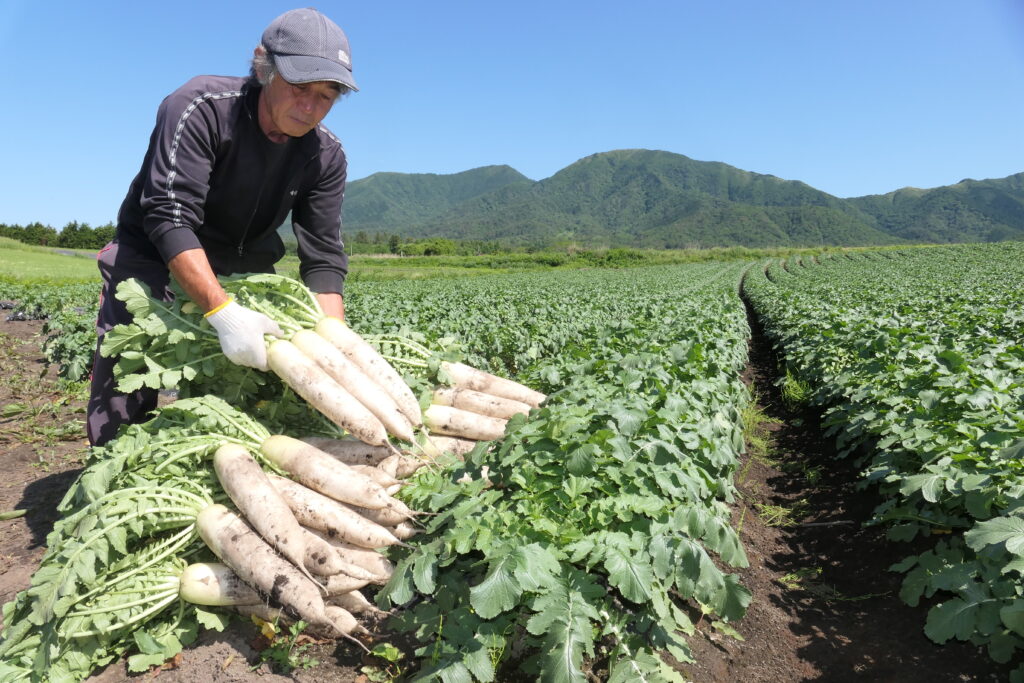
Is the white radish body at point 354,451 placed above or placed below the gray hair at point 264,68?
below

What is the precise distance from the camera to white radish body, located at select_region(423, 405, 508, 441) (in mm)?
3232

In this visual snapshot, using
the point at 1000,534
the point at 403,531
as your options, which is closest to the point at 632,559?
the point at 403,531

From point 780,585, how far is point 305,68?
154 inches

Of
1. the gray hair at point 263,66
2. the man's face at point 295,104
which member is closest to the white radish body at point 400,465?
the man's face at point 295,104

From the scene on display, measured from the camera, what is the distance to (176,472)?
98.7 inches

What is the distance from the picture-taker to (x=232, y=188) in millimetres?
3008

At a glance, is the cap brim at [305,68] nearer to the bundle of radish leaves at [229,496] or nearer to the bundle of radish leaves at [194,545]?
the bundle of radish leaves at [229,496]

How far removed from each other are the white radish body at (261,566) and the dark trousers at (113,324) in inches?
44.4

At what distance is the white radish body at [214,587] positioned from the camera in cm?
229

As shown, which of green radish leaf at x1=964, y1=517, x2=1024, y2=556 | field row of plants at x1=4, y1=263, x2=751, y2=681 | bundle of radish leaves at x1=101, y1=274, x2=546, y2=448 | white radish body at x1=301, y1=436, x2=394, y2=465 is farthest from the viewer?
white radish body at x1=301, y1=436, x2=394, y2=465

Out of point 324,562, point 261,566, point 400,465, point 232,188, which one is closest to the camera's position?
point 261,566

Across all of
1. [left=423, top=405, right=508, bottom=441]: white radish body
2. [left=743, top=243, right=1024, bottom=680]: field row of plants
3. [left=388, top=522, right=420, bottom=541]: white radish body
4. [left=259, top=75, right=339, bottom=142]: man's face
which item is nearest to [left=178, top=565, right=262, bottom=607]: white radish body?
[left=388, top=522, right=420, bottom=541]: white radish body

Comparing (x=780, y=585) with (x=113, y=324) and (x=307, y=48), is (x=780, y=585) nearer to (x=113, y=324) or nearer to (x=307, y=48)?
(x=307, y=48)

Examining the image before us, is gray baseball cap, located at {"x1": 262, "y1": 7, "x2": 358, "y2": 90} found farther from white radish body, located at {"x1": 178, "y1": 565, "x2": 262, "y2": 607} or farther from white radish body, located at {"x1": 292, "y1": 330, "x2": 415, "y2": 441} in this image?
white radish body, located at {"x1": 178, "y1": 565, "x2": 262, "y2": 607}
